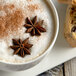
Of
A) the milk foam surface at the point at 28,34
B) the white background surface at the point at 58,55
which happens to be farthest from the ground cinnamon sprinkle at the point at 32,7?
the white background surface at the point at 58,55

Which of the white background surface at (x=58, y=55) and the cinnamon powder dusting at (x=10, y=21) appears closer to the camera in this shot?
the cinnamon powder dusting at (x=10, y=21)

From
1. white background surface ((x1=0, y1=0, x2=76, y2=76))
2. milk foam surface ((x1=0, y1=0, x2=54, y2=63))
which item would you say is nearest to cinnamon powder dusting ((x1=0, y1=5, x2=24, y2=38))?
milk foam surface ((x1=0, y1=0, x2=54, y2=63))

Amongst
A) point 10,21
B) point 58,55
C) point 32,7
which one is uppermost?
point 32,7

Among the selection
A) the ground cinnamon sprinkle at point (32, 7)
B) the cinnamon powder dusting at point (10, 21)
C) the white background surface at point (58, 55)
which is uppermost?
the ground cinnamon sprinkle at point (32, 7)

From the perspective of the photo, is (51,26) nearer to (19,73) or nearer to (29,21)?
(29,21)

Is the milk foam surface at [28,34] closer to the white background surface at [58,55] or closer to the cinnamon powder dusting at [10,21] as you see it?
the cinnamon powder dusting at [10,21]

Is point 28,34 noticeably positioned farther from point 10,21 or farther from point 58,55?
point 58,55

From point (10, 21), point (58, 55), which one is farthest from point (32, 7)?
point (58, 55)

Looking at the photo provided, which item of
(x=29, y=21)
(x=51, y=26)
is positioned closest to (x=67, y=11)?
(x=51, y=26)
